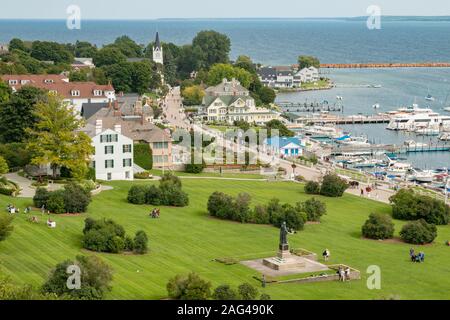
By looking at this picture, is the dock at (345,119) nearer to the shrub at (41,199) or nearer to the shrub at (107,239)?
the shrub at (41,199)

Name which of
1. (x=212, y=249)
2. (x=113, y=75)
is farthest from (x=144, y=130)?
(x=113, y=75)

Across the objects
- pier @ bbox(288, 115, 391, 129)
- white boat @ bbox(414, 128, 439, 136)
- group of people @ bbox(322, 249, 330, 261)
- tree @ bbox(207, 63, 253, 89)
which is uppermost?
tree @ bbox(207, 63, 253, 89)

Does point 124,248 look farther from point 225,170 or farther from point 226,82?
point 226,82

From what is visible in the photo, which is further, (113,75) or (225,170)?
(113,75)

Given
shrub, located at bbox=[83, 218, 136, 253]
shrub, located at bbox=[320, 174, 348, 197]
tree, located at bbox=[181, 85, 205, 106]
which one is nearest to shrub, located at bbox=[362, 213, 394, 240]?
shrub, located at bbox=[320, 174, 348, 197]

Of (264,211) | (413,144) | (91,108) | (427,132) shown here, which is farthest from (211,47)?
(264,211)

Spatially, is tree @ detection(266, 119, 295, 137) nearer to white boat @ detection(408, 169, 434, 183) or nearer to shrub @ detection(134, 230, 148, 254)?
white boat @ detection(408, 169, 434, 183)
